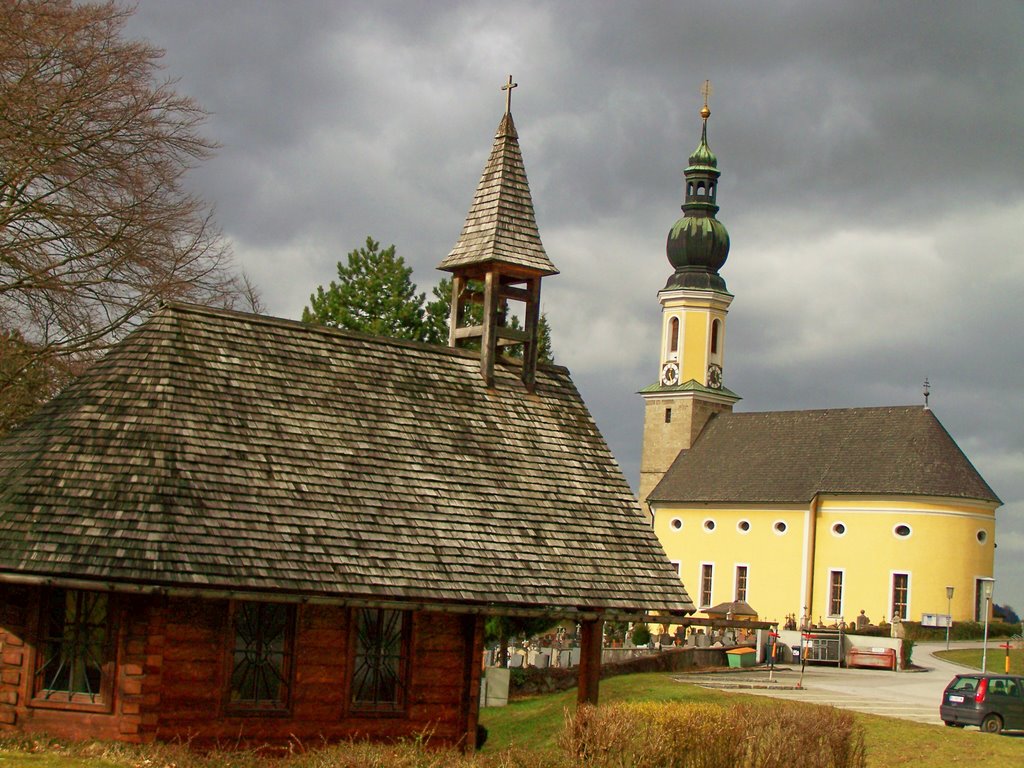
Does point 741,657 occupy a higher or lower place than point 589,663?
lower

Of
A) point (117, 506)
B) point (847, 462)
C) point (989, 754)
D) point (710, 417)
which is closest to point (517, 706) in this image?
point (989, 754)

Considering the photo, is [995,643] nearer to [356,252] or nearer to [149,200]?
[356,252]

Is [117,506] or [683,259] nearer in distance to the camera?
[117,506]

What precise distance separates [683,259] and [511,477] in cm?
5686

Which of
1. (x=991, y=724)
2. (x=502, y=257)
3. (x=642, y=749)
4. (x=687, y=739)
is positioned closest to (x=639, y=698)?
(x=991, y=724)

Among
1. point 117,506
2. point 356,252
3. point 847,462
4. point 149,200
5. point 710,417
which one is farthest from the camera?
point 710,417

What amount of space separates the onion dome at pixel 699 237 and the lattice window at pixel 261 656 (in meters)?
59.5

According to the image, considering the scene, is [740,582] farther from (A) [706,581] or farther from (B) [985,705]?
(B) [985,705]

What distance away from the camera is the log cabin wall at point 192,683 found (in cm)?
1731

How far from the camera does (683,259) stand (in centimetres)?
7706

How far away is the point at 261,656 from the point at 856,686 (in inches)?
889

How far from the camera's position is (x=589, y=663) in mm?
21547

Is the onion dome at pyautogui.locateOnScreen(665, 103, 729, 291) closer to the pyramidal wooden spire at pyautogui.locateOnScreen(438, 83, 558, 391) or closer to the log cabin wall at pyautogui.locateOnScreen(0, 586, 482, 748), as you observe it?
the pyramidal wooden spire at pyautogui.locateOnScreen(438, 83, 558, 391)

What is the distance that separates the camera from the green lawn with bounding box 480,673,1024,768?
75.7 feet
